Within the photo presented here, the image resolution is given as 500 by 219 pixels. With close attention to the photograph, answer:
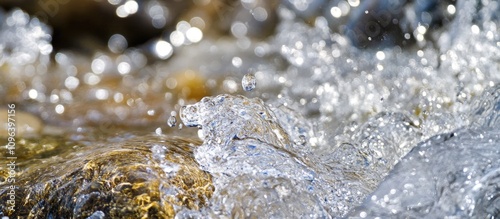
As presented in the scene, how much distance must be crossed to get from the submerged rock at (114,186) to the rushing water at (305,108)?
19 millimetres

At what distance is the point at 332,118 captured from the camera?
302cm

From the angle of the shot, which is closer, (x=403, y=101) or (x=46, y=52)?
(x=403, y=101)

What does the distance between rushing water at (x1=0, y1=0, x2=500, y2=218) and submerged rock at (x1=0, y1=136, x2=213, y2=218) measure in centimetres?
2

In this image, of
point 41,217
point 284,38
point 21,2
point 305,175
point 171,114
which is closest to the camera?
point 41,217

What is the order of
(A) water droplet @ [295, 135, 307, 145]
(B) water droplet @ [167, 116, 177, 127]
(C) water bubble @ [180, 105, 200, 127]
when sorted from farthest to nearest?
(B) water droplet @ [167, 116, 177, 127] < (A) water droplet @ [295, 135, 307, 145] < (C) water bubble @ [180, 105, 200, 127]

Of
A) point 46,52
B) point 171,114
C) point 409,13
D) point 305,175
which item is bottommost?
point 305,175

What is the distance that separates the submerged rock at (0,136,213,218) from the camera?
1.79 metres

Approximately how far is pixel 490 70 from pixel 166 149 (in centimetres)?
169

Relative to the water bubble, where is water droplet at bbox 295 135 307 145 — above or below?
below

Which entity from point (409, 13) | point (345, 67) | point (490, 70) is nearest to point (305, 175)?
point (490, 70)

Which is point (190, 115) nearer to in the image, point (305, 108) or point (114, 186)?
point (114, 186)

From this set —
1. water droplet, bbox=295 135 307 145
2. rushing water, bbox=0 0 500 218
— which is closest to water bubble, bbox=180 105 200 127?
rushing water, bbox=0 0 500 218

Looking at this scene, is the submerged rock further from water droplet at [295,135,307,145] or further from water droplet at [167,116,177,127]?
water droplet at [167,116,177,127]

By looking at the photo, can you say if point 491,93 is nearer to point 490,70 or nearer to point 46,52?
point 490,70
